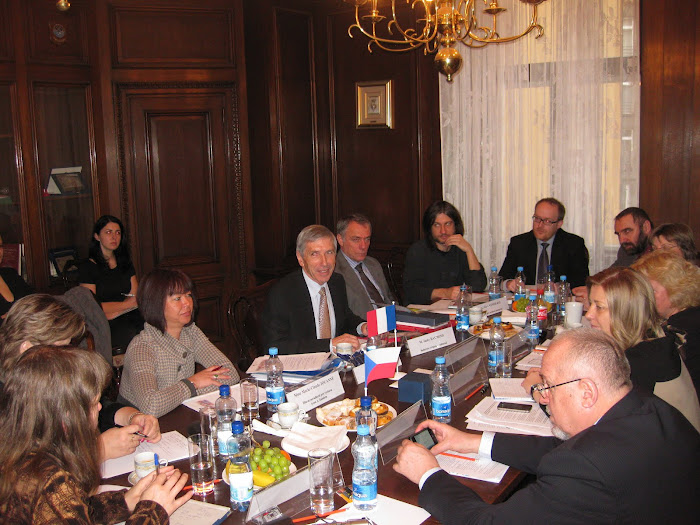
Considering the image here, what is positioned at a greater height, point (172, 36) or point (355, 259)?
point (172, 36)

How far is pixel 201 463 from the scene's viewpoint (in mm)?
2078

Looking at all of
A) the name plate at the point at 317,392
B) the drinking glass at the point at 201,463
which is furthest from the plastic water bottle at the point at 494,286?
the drinking glass at the point at 201,463

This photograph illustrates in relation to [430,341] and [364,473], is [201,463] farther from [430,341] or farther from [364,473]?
[430,341]

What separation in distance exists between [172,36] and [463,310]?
3.34m

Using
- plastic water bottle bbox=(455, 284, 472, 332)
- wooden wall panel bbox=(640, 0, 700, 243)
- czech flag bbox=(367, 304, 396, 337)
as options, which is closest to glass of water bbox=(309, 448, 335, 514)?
czech flag bbox=(367, 304, 396, 337)

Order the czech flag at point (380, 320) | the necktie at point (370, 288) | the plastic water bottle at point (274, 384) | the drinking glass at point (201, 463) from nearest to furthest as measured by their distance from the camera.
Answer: the drinking glass at point (201, 463) < the plastic water bottle at point (274, 384) < the czech flag at point (380, 320) < the necktie at point (370, 288)

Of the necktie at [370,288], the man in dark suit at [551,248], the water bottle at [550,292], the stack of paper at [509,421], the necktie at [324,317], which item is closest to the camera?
the stack of paper at [509,421]

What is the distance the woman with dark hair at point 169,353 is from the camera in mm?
2764

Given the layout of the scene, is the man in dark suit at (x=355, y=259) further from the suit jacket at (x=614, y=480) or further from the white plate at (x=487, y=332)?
the suit jacket at (x=614, y=480)

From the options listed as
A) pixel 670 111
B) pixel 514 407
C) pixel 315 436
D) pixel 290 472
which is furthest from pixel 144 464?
pixel 670 111

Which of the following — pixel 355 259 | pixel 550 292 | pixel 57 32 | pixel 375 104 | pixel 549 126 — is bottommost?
pixel 550 292

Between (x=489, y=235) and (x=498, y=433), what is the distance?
371cm

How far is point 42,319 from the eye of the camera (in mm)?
2443

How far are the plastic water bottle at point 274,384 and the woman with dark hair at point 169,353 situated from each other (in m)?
0.28
